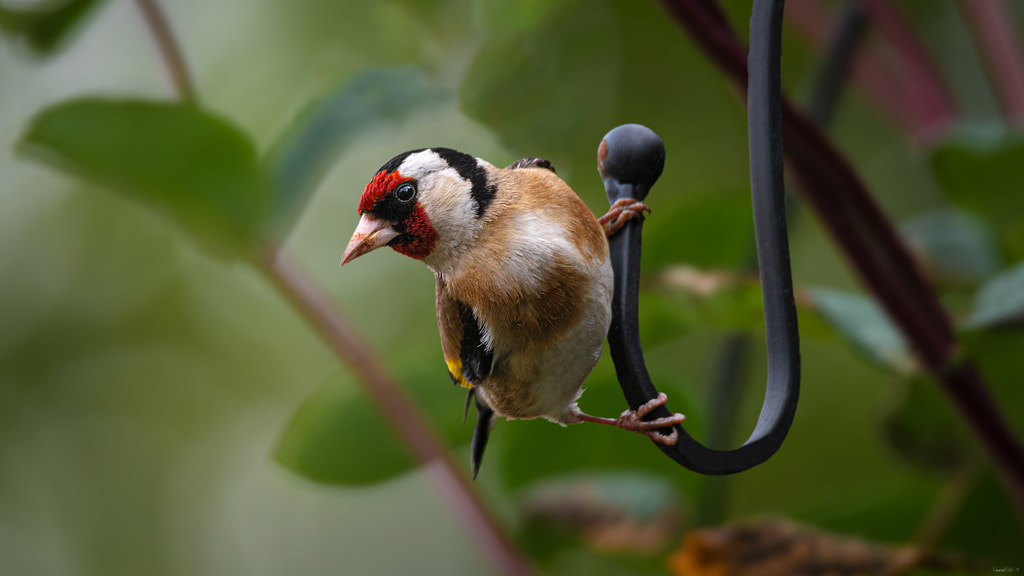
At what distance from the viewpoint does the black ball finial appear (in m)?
0.41

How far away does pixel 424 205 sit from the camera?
14.9 inches

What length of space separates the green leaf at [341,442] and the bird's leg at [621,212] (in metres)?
0.61

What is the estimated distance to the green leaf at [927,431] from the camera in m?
1.03

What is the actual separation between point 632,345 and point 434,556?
9.85 ft

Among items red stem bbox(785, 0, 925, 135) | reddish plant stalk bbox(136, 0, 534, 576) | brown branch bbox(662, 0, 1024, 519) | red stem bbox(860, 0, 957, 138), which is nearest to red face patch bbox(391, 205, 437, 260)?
brown branch bbox(662, 0, 1024, 519)

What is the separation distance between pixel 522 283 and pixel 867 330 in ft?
1.89

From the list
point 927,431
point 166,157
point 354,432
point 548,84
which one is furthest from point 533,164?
point 927,431

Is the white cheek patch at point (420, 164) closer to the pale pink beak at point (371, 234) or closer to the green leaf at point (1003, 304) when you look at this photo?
the pale pink beak at point (371, 234)

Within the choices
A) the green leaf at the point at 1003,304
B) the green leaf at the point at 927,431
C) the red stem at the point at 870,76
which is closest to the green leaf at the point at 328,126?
the green leaf at the point at 1003,304

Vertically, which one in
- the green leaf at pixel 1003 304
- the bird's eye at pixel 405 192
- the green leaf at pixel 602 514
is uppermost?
the bird's eye at pixel 405 192

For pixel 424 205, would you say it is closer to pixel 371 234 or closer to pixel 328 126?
pixel 371 234

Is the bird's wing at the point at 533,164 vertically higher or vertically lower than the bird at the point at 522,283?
higher

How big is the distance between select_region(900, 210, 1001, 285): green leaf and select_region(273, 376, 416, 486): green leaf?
0.67m

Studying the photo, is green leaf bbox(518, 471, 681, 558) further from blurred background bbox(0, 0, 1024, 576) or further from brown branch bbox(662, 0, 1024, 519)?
brown branch bbox(662, 0, 1024, 519)
